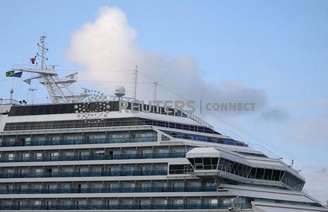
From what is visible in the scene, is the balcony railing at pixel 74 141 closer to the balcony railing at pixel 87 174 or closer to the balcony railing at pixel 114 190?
the balcony railing at pixel 87 174

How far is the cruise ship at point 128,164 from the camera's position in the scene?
291 ft

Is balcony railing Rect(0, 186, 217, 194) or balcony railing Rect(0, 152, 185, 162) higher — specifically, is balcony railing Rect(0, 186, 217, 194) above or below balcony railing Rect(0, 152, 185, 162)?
below

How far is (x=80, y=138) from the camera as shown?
9850cm

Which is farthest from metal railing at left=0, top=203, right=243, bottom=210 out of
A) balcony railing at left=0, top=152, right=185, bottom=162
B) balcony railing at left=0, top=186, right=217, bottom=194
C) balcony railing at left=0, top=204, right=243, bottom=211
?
balcony railing at left=0, top=152, right=185, bottom=162

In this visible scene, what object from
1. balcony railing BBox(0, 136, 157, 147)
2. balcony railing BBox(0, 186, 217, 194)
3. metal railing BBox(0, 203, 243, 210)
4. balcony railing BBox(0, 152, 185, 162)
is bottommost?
metal railing BBox(0, 203, 243, 210)

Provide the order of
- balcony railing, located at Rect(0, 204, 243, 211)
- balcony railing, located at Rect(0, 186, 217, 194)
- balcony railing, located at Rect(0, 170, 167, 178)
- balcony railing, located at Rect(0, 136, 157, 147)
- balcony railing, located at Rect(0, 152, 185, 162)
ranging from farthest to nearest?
balcony railing, located at Rect(0, 136, 157, 147), balcony railing, located at Rect(0, 170, 167, 178), balcony railing, located at Rect(0, 152, 185, 162), balcony railing, located at Rect(0, 186, 217, 194), balcony railing, located at Rect(0, 204, 243, 211)

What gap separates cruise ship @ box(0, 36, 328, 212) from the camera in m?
88.7

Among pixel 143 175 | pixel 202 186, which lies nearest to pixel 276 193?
pixel 202 186

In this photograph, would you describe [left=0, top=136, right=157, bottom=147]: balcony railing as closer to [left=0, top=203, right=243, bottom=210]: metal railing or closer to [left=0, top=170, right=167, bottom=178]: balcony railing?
[left=0, top=170, right=167, bottom=178]: balcony railing

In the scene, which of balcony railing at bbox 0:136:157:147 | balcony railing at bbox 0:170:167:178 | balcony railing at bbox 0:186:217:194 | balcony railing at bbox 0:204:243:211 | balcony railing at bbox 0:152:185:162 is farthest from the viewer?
balcony railing at bbox 0:136:157:147

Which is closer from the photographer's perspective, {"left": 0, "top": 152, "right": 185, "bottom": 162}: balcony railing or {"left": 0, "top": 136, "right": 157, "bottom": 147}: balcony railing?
{"left": 0, "top": 152, "right": 185, "bottom": 162}: balcony railing

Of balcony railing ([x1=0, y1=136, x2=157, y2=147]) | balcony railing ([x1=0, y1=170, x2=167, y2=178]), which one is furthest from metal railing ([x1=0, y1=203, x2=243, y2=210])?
balcony railing ([x1=0, y1=136, x2=157, y2=147])

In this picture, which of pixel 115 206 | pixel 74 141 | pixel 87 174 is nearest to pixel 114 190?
pixel 115 206

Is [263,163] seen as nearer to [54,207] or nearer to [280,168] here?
[280,168]
